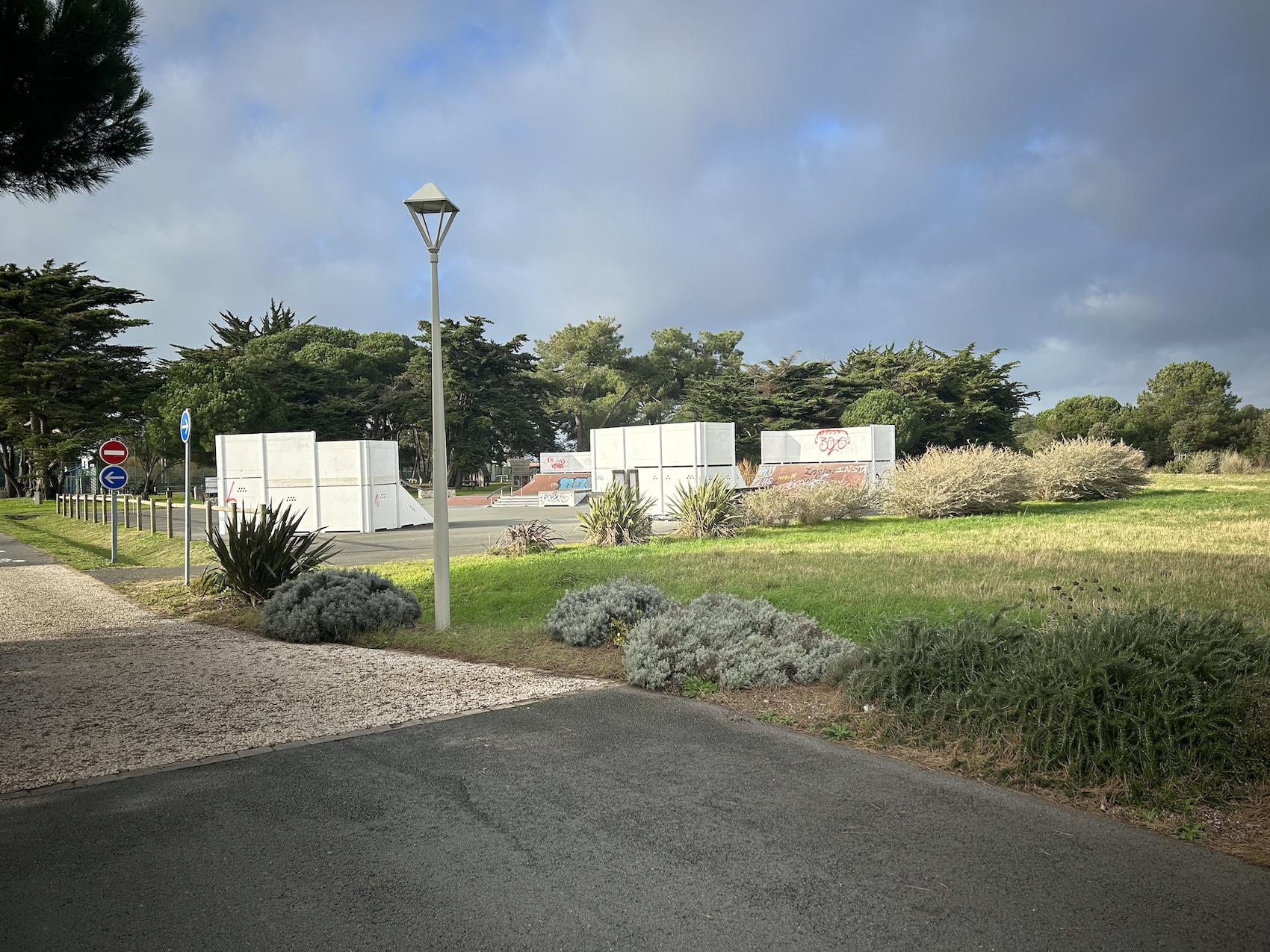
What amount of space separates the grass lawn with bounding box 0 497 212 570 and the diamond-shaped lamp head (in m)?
9.65

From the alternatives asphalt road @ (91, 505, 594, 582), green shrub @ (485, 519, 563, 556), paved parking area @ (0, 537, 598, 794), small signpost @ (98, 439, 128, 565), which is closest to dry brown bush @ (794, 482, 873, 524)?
asphalt road @ (91, 505, 594, 582)

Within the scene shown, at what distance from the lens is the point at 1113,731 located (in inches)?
164

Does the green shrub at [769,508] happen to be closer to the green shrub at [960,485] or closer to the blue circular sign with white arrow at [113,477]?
the green shrub at [960,485]

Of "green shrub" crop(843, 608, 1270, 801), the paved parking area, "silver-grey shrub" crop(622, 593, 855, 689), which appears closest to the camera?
"green shrub" crop(843, 608, 1270, 801)

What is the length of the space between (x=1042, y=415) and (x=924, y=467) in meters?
58.8

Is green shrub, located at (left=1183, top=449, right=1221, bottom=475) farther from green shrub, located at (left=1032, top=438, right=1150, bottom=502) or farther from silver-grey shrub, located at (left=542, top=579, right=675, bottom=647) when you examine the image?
silver-grey shrub, located at (left=542, top=579, right=675, bottom=647)

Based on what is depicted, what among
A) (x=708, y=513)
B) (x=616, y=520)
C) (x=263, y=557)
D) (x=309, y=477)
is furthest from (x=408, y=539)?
(x=263, y=557)

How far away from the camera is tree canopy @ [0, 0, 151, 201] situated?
247 inches

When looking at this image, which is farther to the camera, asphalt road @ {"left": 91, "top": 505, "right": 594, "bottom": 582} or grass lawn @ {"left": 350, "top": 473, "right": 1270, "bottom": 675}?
asphalt road @ {"left": 91, "top": 505, "right": 594, "bottom": 582}

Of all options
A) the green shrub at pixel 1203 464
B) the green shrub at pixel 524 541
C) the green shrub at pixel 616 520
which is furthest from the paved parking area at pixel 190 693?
the green shrub at pixel 1203 464

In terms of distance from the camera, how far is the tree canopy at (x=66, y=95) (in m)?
6.27

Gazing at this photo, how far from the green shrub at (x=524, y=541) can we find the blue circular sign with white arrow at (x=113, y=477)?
24.9 feet

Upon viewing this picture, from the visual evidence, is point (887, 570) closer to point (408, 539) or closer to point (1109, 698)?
point (1109, 698)

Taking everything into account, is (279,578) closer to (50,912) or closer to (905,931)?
(50,912)
